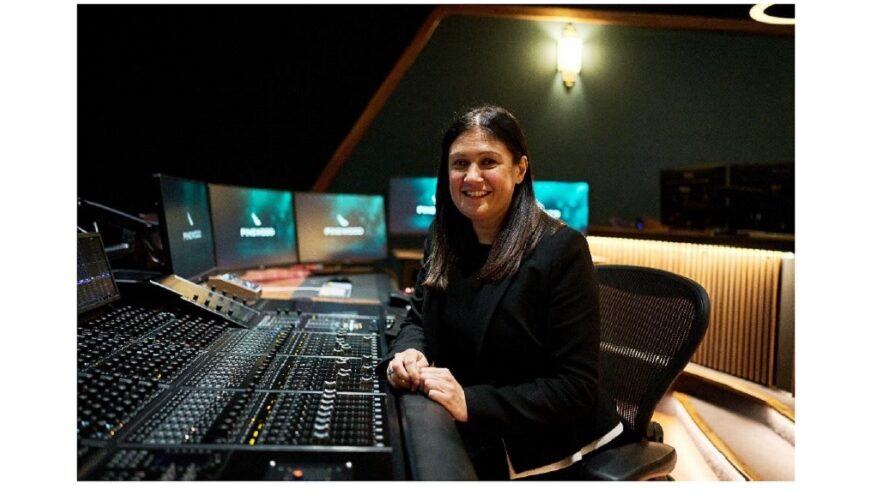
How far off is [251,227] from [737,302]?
8.22 ft

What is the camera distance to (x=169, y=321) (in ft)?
4.91

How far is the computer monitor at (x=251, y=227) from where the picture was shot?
8.54 feet

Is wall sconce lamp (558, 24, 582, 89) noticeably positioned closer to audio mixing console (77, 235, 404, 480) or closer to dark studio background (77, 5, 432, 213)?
dark studio background (77, 5, 432, 213)

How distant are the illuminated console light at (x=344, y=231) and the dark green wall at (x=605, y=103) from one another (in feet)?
3.50

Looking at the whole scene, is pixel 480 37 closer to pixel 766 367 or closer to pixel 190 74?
pixel 190 74

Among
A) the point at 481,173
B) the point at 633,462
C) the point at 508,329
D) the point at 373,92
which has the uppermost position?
the point at 373,92

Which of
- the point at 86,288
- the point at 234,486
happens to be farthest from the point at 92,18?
the point at 234,486

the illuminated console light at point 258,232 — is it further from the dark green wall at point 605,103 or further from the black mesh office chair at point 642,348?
the black mesh office chair at point 642,348

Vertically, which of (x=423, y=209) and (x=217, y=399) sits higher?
A: (x=423, y=209)

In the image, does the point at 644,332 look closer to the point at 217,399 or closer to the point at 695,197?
→ the point at 217,399

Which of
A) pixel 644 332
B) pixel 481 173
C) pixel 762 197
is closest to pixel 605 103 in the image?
pixel 762 197

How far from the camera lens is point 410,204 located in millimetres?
4285

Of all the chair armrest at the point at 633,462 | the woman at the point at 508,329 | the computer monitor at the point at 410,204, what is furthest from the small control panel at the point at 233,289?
the computer monitor at the point at 410,204

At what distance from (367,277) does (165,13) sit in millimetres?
1846
